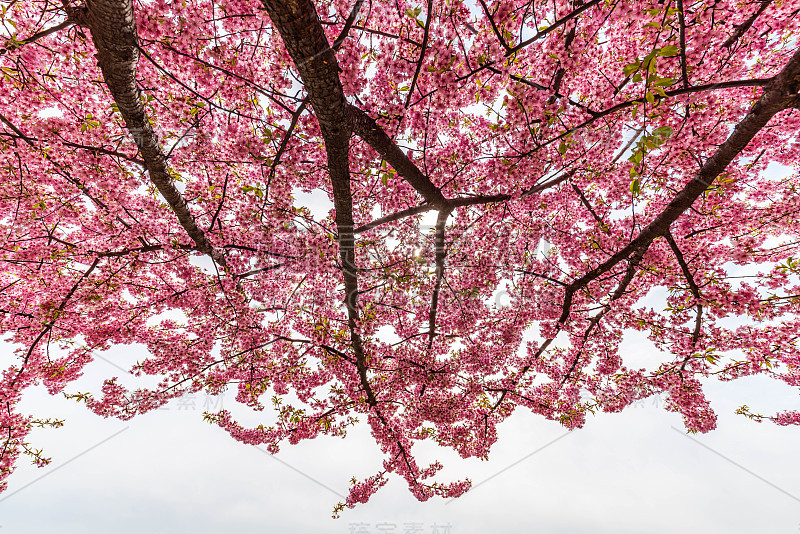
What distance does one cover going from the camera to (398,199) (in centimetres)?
607

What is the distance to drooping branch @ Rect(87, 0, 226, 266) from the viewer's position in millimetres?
2617

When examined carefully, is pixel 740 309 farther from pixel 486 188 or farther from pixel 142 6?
pixel 142 6

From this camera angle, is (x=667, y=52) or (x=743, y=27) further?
(x=743, y=27)

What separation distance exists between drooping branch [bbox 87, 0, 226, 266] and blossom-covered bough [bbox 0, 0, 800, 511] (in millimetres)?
24

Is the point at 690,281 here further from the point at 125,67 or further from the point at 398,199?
the point at 125,67

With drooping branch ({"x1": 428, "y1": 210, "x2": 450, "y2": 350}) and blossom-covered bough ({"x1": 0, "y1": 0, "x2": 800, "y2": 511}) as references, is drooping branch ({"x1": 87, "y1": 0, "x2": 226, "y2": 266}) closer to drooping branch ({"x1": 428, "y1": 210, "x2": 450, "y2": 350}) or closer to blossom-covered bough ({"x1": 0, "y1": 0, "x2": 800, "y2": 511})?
blossom-covered bough ({"x1": 0, "y1": 0, "x2": 800, "y2": 511})

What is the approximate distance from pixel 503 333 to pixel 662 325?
3423 millimetres

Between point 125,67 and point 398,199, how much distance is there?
4295 mm

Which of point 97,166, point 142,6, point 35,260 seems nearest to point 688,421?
point 142,6

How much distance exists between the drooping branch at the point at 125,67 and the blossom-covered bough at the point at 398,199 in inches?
1.0

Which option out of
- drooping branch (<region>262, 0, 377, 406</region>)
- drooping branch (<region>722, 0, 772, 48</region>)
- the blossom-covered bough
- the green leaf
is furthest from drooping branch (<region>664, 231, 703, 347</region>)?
drooping branch (<region>262, 0, 377, 406</region>)

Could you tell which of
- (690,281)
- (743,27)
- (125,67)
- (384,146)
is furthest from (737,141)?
(125,67)

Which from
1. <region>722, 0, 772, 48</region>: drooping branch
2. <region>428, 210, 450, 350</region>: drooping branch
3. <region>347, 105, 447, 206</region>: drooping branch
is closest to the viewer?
<region>347, 105, 447, 206</region>: drooping branch

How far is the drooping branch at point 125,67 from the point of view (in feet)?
8.59
